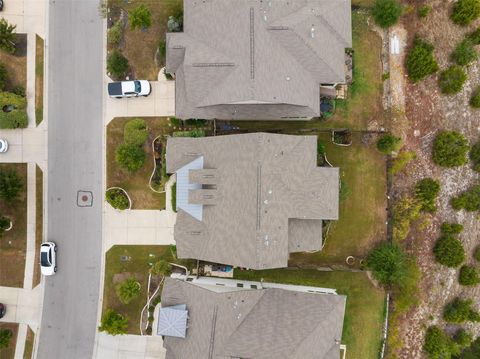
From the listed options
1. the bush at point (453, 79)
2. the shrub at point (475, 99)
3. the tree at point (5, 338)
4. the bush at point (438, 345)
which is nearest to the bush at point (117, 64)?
the tree at point (5, 338)

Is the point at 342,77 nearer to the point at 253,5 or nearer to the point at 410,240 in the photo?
the point at 253,5

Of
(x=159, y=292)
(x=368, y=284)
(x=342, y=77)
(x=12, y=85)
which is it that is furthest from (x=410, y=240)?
(x=12, y=85)

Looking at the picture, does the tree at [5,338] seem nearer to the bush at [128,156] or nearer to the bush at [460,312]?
the bush at [128,156]

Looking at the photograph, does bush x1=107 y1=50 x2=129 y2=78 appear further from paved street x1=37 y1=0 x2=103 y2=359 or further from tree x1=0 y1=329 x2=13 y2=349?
tree x1=0 y1=329 x2=13 y2=349

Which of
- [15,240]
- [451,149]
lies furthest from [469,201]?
[15,240]

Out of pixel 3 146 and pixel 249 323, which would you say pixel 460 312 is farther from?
pixel 3 146

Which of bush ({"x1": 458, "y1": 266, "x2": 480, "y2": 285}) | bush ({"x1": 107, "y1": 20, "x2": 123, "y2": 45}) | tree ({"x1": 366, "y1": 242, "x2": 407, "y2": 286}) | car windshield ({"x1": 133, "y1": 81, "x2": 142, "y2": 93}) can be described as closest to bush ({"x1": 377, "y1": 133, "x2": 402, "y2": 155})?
tree ({"x1": 366, "y1": 242, "x2": 407, "y2": 286})
